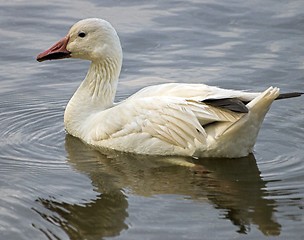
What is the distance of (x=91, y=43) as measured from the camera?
9.55 metres

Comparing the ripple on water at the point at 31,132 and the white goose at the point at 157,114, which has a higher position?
the white goose at the point at 157,114

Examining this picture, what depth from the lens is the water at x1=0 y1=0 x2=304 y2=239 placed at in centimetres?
729

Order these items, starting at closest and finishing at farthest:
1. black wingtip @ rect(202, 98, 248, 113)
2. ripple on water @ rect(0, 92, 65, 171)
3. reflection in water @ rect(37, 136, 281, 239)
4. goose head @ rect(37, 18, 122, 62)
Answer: reflection in water @ rect(37, 136, 281, 239) → black wingtip @ rect(202, 98, 248, 113) → ripple on water @ rect(0, 92, 65, 171) → goose head @ rect(37, 18, 122, 62)

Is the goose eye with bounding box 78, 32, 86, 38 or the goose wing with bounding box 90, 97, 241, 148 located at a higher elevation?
the goose eye with bounding box 78, 32, 86, 38

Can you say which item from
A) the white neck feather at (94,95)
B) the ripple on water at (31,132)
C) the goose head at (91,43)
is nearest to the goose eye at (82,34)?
the goose head at (91,43)

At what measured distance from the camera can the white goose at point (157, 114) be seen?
845 cm

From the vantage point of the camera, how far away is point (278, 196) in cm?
779

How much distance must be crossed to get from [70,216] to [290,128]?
3108 millimetres

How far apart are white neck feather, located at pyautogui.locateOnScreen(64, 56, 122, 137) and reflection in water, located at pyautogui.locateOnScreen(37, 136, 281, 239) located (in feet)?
0.80

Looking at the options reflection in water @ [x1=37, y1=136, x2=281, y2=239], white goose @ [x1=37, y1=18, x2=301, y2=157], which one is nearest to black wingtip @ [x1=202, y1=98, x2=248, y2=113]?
white goose @ [x1=37, y1=18, x2=301, y2=157]

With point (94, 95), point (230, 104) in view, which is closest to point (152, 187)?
point (230, 104)

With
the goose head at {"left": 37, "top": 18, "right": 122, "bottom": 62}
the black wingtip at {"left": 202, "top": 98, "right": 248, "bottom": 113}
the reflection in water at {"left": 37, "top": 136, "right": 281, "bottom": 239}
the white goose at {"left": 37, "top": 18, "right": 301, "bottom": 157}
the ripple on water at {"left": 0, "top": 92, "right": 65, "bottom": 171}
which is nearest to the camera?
the reflection in water at {"left": 37, "top": 136, "right": 281, "bottom": 239}

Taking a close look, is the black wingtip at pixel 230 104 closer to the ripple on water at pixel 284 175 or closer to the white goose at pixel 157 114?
the white goose at pixel 157 114

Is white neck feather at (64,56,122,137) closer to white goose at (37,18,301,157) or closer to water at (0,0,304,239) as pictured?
white goose at (37,18,301,157)
